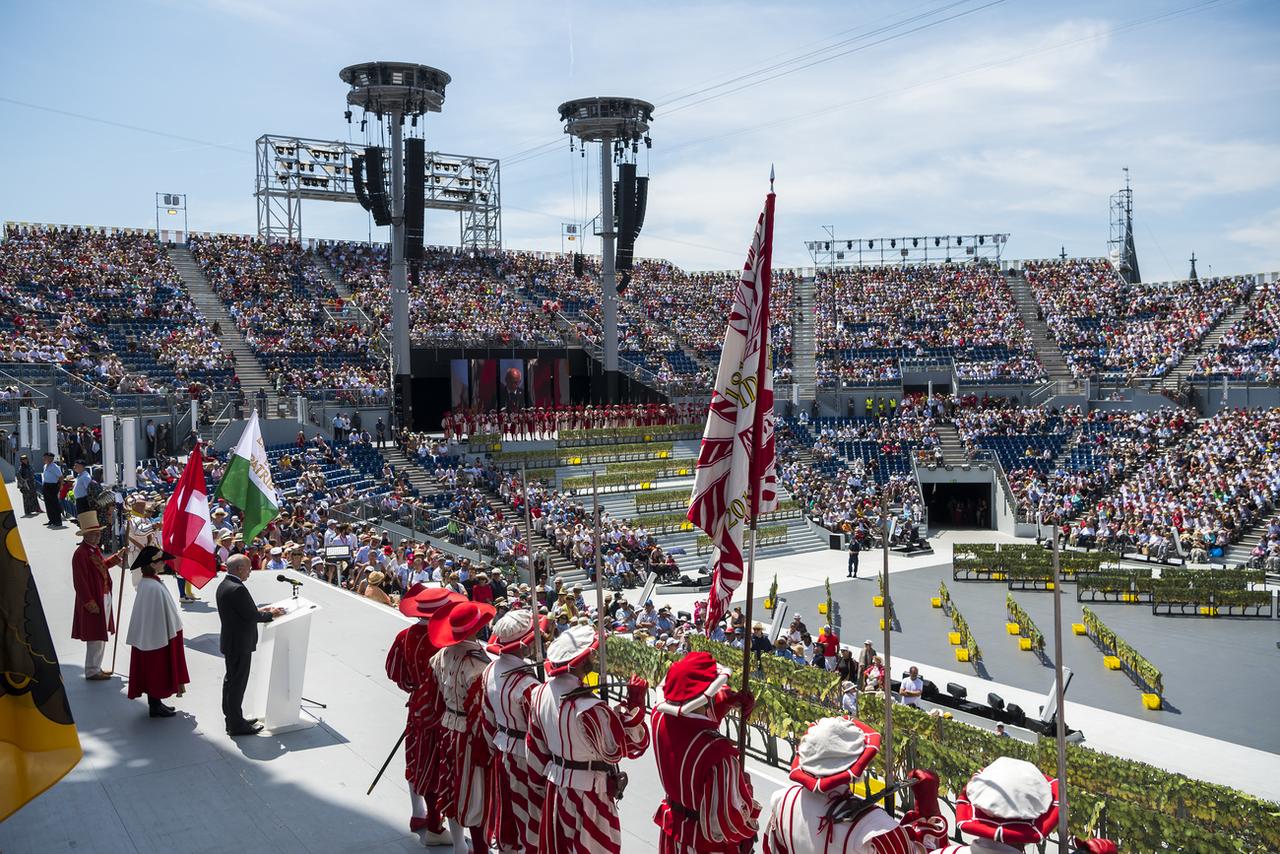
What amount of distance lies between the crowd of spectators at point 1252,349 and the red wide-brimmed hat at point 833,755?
3978cm

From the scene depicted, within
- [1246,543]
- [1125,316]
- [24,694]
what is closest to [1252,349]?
[1125,316]

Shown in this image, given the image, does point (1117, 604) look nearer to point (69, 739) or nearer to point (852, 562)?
point (852, 562)

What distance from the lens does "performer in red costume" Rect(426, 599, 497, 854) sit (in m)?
5.84

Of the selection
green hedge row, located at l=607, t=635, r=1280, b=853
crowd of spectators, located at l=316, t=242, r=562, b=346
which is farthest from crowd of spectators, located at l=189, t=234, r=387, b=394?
green hedge row, located at l=607, t=635, r=1280, b=853

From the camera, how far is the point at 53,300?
1308 inches

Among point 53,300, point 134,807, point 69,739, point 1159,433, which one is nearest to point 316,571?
point 134,807

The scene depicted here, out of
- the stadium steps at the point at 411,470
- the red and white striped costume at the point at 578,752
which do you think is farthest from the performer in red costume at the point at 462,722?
the stadium steps at the point at 411,470

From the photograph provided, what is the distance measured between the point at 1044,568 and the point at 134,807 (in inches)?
940

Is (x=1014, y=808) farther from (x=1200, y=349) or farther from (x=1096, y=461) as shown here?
(x=1200, y=349)

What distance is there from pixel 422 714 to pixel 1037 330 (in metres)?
47.8

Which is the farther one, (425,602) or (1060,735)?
(425,602)

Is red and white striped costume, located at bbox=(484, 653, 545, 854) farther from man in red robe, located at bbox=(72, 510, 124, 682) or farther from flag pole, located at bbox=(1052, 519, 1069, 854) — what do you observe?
man in red robe, located at bbox=(72, 510, 124, 682)

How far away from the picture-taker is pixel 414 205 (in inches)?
1332

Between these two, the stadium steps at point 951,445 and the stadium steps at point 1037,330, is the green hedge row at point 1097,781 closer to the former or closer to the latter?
the stadium steps at point 951,445
